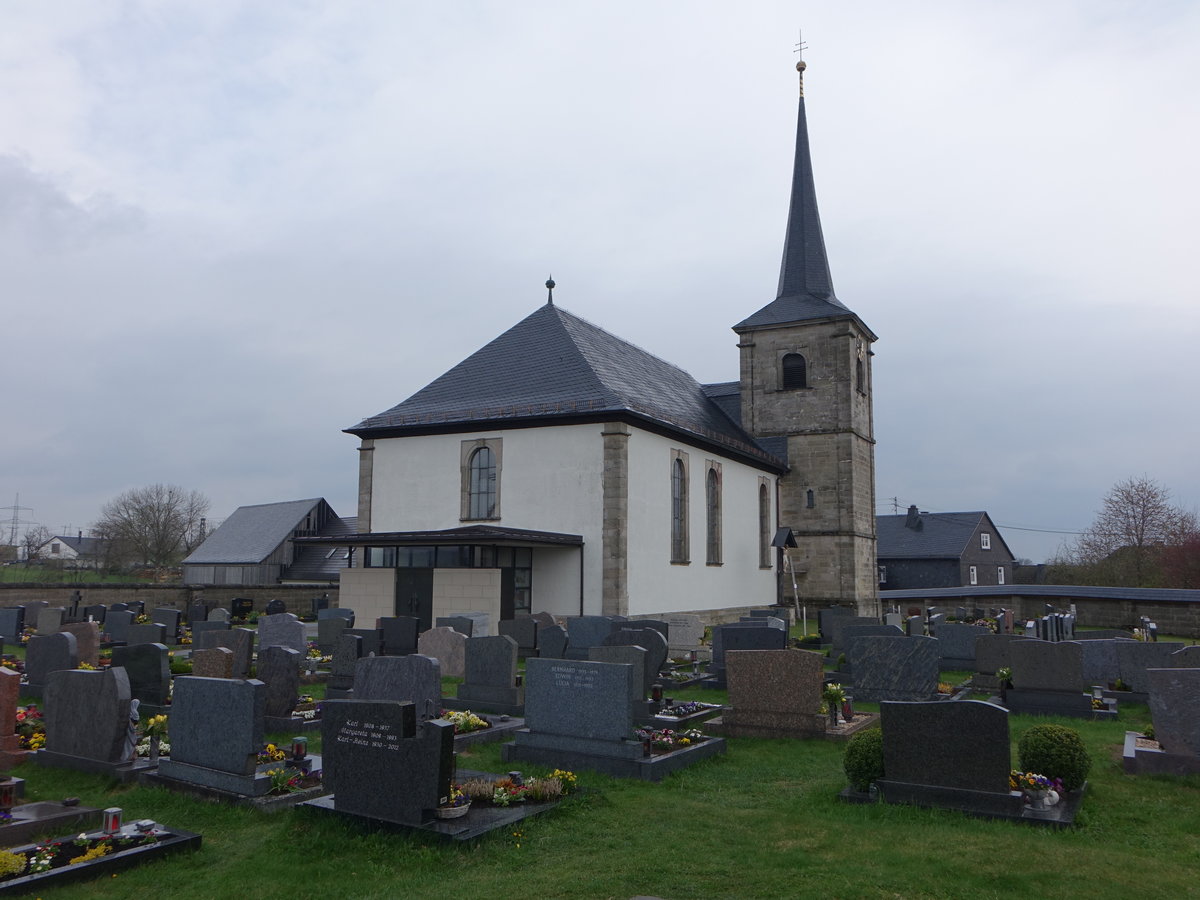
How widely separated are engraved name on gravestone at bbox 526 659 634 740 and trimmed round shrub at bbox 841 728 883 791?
2227 millimetres

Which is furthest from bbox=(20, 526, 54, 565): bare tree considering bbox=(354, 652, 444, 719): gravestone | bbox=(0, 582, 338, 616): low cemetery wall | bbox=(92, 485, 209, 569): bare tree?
bbox=(354, 652, 444, 719): gravestone

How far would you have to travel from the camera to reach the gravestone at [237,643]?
1409cm

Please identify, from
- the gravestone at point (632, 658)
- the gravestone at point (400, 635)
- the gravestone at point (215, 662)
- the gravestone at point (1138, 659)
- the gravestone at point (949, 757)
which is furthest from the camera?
the gravestone at point (400, 635)

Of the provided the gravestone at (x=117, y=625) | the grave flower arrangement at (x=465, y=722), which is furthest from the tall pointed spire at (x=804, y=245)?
the grave flower arrangement at (x=465, y=722)

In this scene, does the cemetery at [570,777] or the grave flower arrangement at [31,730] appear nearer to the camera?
the cemetery at [570,777]

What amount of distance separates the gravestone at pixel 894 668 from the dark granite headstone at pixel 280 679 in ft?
25.5

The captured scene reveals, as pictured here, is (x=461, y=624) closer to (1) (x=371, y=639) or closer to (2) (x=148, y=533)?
(1) (x=371, y=639)

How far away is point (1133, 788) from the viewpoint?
8.10m

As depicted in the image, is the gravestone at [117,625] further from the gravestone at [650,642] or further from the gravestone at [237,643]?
the gravestone at [650,642]

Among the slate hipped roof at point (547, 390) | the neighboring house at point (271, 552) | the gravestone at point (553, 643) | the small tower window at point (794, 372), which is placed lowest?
the gravestone at point (553, 643)

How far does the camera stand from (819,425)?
36.3 meters

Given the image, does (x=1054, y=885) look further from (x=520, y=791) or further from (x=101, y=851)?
(x=101, y=851)

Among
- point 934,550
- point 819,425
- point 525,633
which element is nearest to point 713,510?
point 819,425

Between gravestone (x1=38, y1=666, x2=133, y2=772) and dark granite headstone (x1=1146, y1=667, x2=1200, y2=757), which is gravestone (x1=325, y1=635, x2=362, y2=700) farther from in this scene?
dark granite headstone (x1=1146, y1=667, x2=1200, y2=757)
